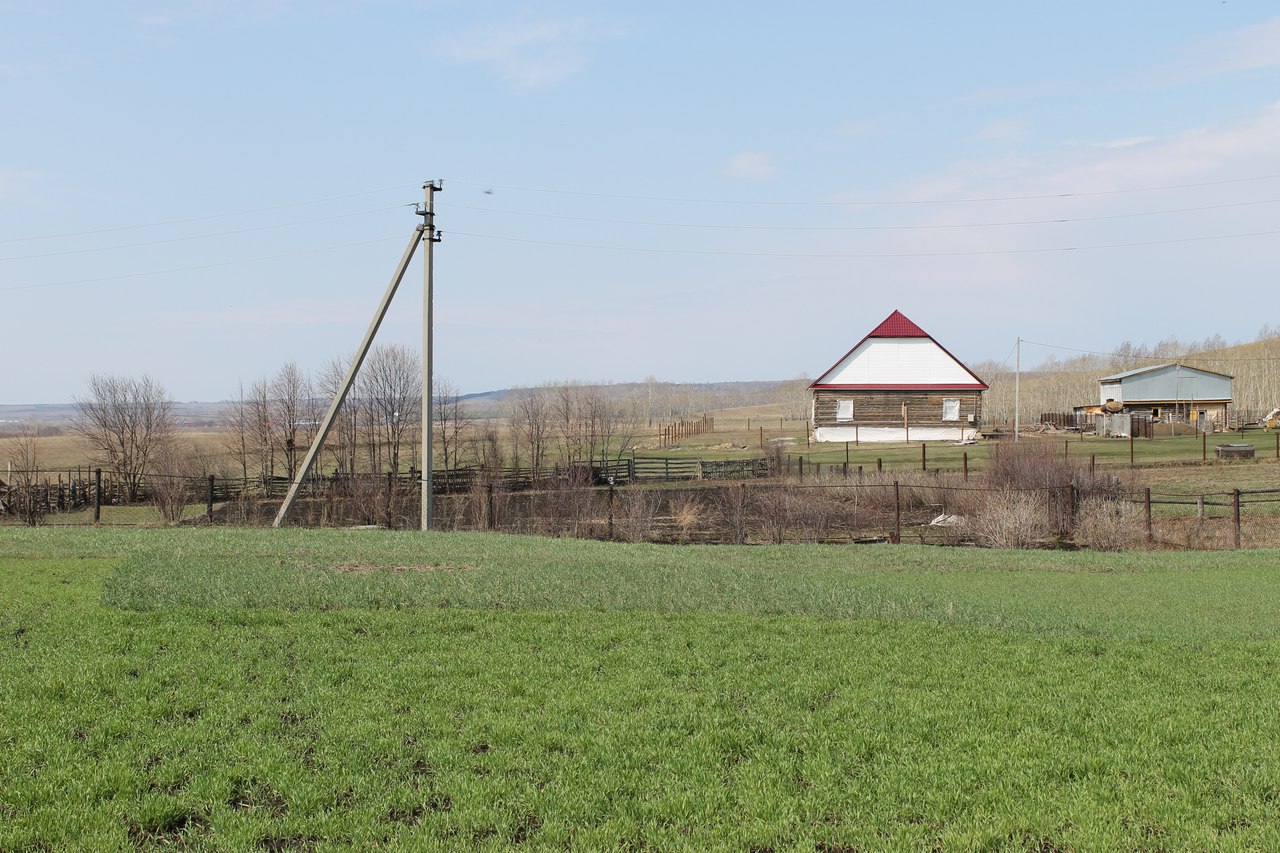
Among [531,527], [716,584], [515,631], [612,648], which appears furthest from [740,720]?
[531,527]

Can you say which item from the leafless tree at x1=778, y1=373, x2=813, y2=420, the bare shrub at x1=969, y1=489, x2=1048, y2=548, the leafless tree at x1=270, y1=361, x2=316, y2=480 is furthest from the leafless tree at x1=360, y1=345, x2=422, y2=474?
the leafless tree at x1=778, y1=373, x2=813, y2=420

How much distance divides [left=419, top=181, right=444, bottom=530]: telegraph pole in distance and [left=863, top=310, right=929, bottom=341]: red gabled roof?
4130 cm

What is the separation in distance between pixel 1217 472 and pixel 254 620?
38.1 meters

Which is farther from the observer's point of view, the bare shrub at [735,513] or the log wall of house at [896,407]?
the log wall of house at [896,407]

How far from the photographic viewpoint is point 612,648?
34.3 feet

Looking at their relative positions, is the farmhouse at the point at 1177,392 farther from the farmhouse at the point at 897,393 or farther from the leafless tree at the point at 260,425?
the leafless tree at the point at 260,425

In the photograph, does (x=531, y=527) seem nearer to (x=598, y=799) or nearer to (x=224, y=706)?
(x=224, y=706)

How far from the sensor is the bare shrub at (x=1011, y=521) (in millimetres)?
26219

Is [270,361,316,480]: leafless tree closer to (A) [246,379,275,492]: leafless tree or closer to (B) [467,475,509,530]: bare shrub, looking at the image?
(A) [246,379,275,492]: leafless tree

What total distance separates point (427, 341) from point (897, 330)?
1697 inches

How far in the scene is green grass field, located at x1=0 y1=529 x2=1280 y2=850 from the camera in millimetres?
5852

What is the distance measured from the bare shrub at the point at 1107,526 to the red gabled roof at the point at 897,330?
117ft

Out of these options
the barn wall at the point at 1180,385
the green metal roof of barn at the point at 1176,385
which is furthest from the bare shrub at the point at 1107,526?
the barn wall at the point at 1180,385

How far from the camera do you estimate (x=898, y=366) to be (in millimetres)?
61844
